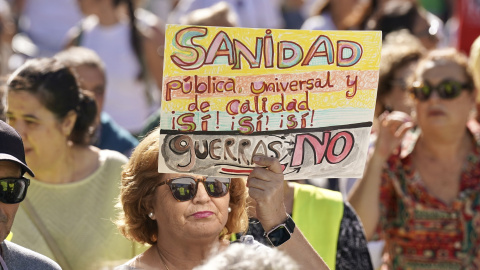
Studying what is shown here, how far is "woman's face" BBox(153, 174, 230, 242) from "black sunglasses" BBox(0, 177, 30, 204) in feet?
1.88

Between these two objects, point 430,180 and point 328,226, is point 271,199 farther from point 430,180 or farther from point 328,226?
point 430,180

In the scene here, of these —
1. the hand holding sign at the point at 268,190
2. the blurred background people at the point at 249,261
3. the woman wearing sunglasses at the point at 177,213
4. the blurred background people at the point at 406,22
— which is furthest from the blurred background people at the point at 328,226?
the blurred background people at the point at 406,22

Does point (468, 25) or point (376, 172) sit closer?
point (376, 172)

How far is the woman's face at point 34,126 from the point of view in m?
4.90

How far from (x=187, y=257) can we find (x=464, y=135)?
2.34m

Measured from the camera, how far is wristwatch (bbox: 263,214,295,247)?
3.49 meters

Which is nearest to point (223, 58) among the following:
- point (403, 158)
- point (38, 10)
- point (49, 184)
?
point (49, 184)

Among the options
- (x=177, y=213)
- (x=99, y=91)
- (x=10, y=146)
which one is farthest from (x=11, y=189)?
(x=99, y=91)

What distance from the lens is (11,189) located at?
11.7ft

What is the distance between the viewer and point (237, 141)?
11.6 feet

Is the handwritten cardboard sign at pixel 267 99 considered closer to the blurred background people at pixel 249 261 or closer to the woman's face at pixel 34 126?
the blurred background people at pixel 249 261

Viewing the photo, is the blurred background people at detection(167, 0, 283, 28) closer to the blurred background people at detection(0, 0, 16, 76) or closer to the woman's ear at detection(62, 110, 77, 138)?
the blurred background people at detection(0, 0, 16, 76)

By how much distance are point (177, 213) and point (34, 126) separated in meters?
1.35

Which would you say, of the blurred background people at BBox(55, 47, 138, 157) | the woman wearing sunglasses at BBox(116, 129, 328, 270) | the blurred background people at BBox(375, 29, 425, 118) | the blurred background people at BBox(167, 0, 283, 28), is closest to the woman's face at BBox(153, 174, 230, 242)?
the woman wearing sunglasses at BBox(116, 129, 328, 270)
